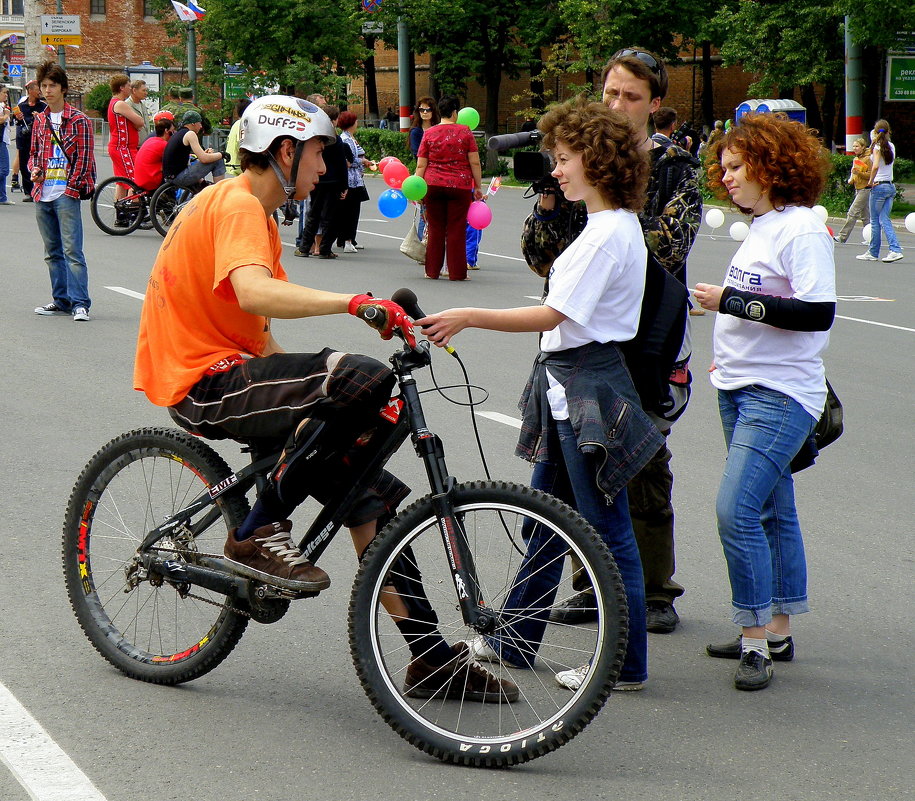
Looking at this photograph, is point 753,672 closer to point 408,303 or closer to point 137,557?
point 408,303

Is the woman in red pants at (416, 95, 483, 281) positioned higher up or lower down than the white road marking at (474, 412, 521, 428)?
higher up

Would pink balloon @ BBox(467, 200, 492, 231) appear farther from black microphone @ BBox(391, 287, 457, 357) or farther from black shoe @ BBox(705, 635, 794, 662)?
black microphone @ BBox(391, 287, 457, 357)

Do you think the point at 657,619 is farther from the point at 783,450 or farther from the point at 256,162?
the point at 256,162

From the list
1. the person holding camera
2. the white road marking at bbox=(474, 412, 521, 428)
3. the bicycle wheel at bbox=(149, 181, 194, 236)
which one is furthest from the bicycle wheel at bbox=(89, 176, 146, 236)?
the white road marking at bbox=(474, 412, 521, 428)

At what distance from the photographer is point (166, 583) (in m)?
4.08

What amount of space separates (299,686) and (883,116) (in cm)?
4511

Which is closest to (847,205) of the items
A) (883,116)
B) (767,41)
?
(767,41)

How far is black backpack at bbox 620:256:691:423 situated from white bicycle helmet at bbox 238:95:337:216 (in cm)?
108

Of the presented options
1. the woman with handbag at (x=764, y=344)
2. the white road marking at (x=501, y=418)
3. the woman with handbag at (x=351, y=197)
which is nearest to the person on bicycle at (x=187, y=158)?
the woman with handbag at (x=351, y=197)

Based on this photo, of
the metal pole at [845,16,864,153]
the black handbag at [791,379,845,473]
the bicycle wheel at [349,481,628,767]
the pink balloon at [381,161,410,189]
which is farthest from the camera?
the metal pole at [845,16,864,153]

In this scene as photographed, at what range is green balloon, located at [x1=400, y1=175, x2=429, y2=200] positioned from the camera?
14.1m

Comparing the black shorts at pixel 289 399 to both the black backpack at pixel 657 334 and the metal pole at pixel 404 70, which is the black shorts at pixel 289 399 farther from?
the metal pole at pixel 404 70

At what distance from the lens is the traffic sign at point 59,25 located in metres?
42.3

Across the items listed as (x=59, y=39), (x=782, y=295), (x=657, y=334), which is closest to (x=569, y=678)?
(x=657, y=334)
